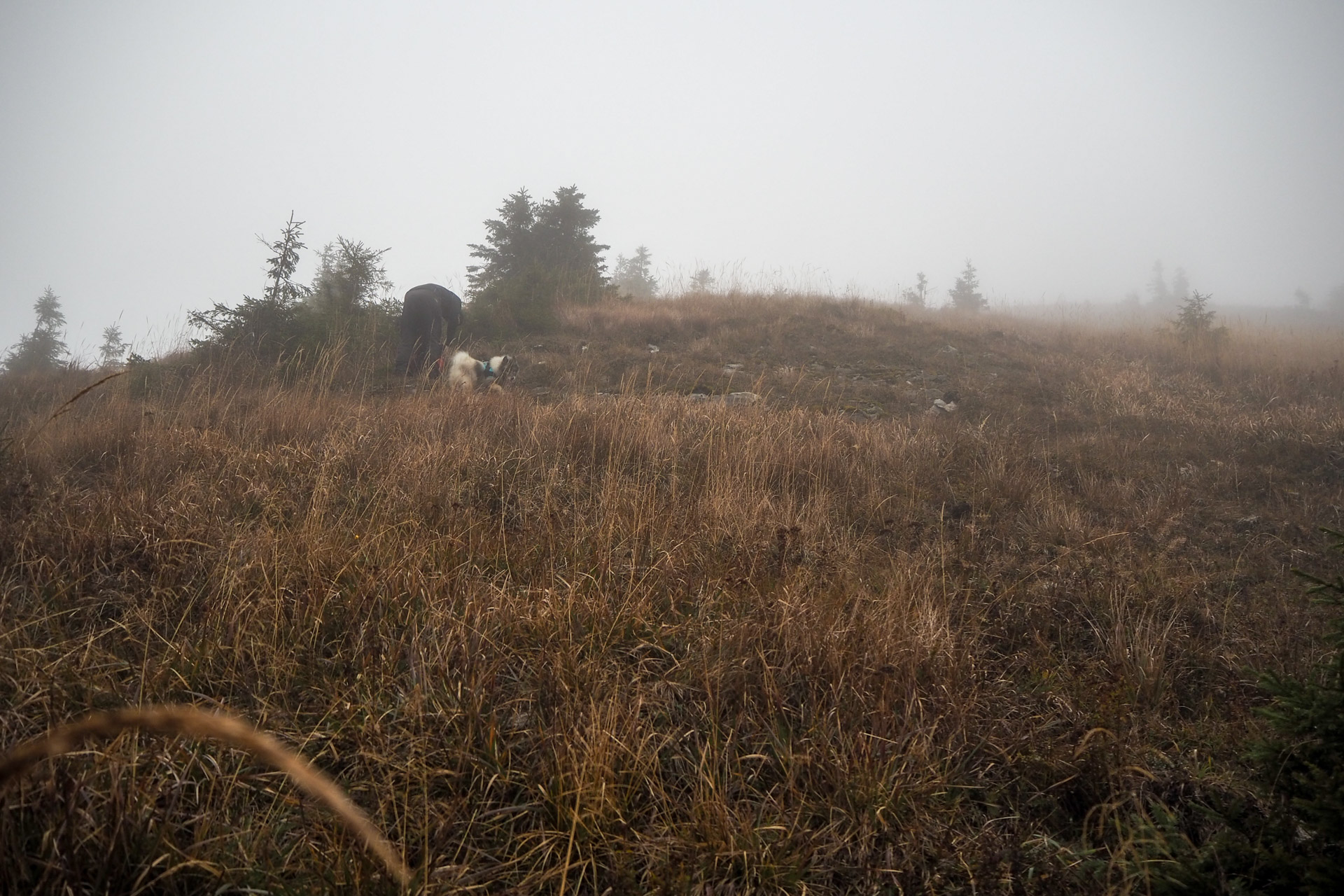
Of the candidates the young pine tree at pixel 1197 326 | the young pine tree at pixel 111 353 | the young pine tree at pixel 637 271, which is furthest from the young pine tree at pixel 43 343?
the young pine tree at pixel 1197 326

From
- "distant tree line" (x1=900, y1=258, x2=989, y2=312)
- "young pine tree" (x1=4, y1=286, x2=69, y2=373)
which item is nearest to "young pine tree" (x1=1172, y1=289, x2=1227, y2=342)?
"distant tree line" (x1=900, y1=258, x2=989, y2=312)

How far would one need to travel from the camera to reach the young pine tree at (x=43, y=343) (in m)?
13.3

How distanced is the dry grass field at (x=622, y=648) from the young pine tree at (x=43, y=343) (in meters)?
12.4

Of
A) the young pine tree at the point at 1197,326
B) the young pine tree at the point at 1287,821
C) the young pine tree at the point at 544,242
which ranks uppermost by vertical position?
the young pine tree at the point at 544,242

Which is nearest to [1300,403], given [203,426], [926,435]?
[926,435]

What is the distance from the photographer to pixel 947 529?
374cm

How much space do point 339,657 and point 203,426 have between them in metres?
3.68

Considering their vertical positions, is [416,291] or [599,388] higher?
[416,291]

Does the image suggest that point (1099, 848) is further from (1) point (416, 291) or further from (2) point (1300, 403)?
(2) point (1300, 403)

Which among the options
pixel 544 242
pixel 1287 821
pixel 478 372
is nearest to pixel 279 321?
pixel 478 372

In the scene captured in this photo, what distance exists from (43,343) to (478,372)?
13980 millimetres

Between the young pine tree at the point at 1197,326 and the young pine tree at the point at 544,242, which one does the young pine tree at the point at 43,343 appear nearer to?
the young pine tree at the point at 544,242

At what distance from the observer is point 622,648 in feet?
7.17

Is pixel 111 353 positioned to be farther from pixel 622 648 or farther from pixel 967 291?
pixel 967 291
